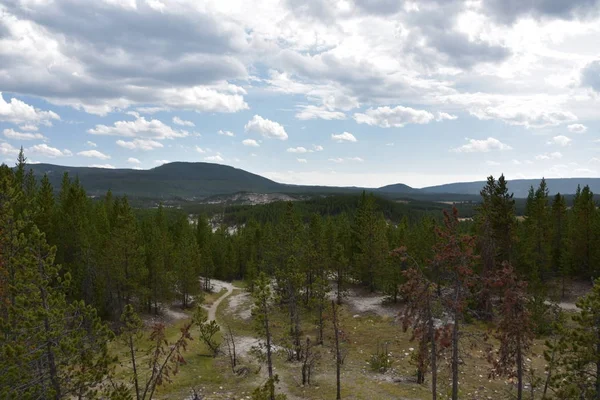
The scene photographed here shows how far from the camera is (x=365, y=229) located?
181 ft

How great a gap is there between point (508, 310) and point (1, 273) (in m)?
24.7

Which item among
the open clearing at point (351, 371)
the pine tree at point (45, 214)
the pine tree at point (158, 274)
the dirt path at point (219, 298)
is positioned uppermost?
the pine tree at point (45, 214)

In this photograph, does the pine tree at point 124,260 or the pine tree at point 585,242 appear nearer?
the pine tree at point 124,260

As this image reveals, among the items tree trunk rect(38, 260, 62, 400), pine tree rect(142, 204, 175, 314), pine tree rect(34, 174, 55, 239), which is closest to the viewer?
tree trunk rect(38, 260, 62, 400)

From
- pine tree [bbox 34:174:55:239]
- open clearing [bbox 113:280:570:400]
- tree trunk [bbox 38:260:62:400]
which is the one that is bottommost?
open clearing [bbox 113:280:570:400]

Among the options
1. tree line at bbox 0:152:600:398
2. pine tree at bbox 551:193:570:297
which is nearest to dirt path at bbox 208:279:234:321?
tree line at bbox 0:152:600:398

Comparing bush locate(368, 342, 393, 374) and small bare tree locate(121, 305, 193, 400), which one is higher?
small bare tree locate(121, 305, 193, 400)

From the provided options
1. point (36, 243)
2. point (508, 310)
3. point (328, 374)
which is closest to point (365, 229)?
point (328, 374)

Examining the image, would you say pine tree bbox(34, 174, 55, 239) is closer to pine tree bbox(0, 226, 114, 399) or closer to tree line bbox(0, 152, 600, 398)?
tree line bbox(0, 152, 600, 398)

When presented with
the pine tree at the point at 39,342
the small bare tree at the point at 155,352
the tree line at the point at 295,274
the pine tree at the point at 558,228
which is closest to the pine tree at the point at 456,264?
the tree line at the point at 295,274

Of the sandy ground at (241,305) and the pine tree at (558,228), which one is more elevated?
the pine tree at (558,228)

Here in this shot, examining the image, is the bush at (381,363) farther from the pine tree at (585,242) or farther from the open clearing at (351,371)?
the pine tree at (585,242)

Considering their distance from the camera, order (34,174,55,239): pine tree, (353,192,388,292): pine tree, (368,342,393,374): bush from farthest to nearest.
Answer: (353,192,388,292): pine tree, (34,174,55,239): pine tree, (368,342,393,374): bush

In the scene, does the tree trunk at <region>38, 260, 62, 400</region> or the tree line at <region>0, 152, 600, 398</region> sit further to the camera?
the tree line at <region>0, 152, 600, 398</region>
